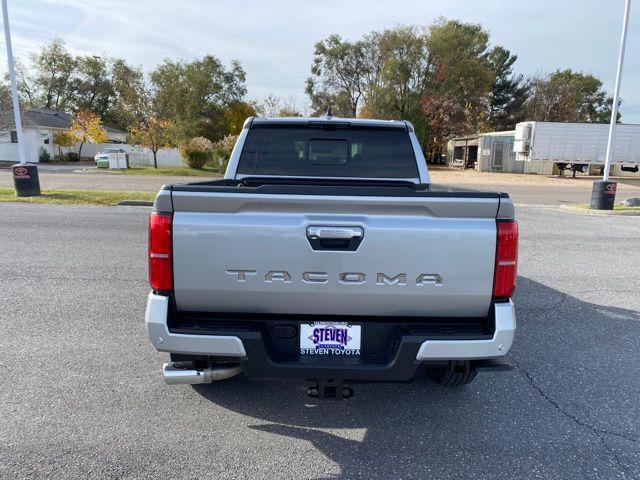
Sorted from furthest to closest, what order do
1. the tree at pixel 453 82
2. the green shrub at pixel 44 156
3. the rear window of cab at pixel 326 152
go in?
the tree at pixel 453 82 < the green shrub at pixel 44 156 < the rear window of cab at pixel 326 152

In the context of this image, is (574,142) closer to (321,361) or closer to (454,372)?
(454,372)

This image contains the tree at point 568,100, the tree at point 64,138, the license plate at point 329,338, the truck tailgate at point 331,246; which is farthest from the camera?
the tree at point 568,100

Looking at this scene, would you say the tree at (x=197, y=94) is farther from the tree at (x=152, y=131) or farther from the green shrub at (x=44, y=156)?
the green shrub at (x=44, y=156)

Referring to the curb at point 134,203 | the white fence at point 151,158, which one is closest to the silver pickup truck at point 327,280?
the curb at point 134,203

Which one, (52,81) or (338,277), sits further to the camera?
(52,81)

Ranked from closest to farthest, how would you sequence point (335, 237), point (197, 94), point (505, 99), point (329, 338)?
point (335, 237) < point (329, 338) < point (197, 94) < point (505, 99)

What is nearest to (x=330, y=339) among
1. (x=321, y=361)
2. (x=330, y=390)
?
(x=321, y=361)

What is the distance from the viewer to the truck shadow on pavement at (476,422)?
2.64m

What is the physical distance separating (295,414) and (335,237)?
4.78 feet

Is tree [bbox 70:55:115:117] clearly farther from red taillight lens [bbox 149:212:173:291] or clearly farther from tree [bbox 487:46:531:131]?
red taillight lens [bbox 149:212:173:291]

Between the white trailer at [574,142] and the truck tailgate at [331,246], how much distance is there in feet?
109

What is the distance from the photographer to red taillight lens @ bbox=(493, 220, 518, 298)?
8.09 ft

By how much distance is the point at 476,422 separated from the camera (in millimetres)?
3088

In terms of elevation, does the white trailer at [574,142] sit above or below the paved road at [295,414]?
above
